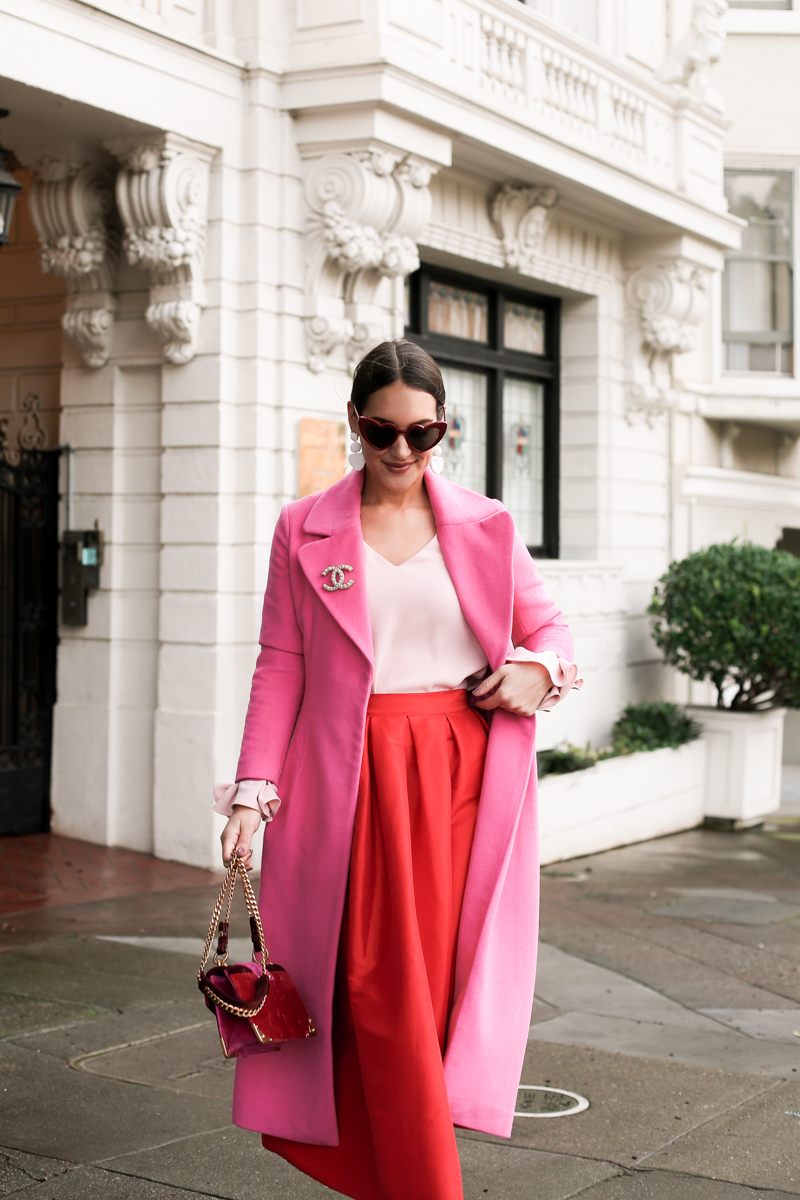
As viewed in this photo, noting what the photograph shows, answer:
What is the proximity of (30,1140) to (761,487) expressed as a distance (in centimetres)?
1155

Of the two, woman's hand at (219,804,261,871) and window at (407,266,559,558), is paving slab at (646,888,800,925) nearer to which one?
window at (407,266,559,558)

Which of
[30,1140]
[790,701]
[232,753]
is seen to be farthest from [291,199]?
[30,1140]

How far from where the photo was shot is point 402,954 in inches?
119

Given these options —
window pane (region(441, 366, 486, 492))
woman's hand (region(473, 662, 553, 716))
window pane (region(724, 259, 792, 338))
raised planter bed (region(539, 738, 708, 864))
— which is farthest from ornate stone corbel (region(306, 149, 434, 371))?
window pane (region(724, 259, 792, 338))

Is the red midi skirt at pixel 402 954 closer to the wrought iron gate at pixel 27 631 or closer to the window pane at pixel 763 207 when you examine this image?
the wrought iron gate at pixel 27 631

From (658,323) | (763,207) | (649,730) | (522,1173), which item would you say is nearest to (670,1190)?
(522,1173)

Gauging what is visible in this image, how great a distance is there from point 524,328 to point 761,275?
12.2 ft

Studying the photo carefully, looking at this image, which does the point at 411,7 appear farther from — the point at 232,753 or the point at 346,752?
the point at 346,752

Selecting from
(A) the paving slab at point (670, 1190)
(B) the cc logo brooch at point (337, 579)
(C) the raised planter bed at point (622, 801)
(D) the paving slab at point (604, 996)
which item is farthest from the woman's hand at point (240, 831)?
(C) the raised planter bed at point (622, 801)

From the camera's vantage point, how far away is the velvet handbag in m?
2.98

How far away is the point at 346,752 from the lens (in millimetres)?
3137

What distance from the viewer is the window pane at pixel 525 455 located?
37.8ft

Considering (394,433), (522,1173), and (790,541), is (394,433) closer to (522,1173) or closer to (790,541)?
(522,1173)

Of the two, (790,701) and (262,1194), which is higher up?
(790,701)
